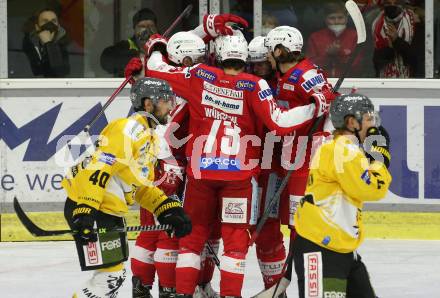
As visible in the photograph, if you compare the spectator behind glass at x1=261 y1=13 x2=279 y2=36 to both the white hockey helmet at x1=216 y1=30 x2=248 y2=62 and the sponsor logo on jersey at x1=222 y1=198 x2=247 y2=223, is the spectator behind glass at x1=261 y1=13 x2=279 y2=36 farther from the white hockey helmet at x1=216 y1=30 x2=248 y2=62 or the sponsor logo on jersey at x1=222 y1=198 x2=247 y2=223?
the sponsor logo on jersey at x1=222 y1=198 x2=247 y2=223

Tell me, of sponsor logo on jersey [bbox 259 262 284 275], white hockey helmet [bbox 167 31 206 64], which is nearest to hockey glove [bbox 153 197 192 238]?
sponsor logo on jersey [bbox 259 262 284 275]

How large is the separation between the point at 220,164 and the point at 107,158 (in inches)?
35.6

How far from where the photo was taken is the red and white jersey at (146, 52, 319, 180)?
638 cm

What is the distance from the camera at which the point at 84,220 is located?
558 cm

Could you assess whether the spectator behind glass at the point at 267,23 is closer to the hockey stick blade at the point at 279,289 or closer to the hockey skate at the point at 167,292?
the hockey skate at the point at 167,292

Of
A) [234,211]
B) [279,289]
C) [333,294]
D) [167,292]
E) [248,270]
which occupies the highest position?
[234,211]

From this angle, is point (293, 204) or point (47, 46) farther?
point (47, 46)

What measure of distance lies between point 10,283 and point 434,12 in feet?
12.3

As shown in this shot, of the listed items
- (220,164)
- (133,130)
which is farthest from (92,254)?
(220,164)

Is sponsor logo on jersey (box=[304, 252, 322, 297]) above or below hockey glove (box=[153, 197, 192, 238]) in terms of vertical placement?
below

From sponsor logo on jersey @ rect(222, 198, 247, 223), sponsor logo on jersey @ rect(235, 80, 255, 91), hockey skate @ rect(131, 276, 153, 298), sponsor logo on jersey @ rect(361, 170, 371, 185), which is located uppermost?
sponsor logo on jersey @ rect(235, 80, 255, 91)

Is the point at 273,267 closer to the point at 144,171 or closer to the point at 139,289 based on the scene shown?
the point at 139,289

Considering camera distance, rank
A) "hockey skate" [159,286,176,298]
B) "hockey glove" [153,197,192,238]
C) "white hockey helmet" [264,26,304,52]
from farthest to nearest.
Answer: "white hockey helmet" [264,26,304,52], "hockey skate" [159,286,176,298], "hockey glove" [153,197,192,238]

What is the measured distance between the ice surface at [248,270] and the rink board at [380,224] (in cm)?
12
